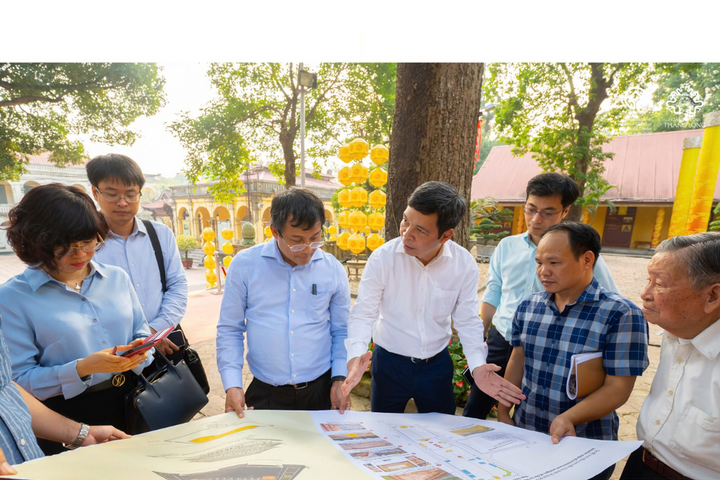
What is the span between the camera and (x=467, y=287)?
147 centimetres

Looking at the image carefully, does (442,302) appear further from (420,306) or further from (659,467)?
(659,467)

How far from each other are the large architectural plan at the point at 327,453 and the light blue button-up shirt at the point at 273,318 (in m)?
0.23

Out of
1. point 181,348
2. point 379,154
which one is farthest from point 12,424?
point 379,154

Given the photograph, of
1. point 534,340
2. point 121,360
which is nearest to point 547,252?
point 534,340

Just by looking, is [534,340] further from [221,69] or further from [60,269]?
[221,69]

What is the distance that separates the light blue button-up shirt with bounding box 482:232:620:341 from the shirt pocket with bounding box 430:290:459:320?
44 centimetres

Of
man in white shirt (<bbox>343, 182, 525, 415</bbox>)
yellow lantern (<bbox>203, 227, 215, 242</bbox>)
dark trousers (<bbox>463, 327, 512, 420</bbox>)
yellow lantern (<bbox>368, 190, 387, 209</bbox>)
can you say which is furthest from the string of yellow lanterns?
→ man in white shirt (<bbox>343, 182, 525, 415</bbox>)

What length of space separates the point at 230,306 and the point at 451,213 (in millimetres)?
887

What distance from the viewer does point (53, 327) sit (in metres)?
1.08

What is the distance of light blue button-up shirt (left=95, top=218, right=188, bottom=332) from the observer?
1.66m

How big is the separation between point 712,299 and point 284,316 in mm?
1261

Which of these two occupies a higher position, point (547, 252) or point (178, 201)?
point (547, 252)

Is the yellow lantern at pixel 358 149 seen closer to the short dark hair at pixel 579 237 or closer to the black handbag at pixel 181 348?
the black handbag at pixel 181 348

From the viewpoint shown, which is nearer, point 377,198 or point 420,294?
point 420,294
